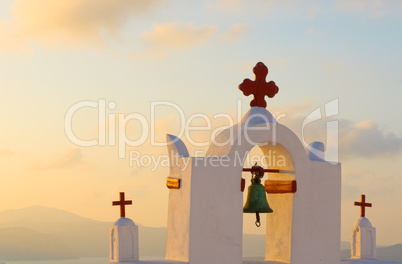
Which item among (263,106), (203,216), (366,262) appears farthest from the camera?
(366,262)

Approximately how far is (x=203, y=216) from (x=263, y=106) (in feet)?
8.16

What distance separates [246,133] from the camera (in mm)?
14445

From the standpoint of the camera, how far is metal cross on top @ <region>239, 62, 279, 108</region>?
15.0 meters

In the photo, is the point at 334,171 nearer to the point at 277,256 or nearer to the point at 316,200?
the point at 316,200

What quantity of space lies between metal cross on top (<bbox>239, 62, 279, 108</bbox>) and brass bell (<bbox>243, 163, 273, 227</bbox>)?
1250mm

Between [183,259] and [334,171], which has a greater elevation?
[334,171]

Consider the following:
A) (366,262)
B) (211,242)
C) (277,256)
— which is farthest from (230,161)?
(366,262)

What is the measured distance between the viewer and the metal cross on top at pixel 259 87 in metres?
15.0

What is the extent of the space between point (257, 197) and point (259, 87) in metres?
2.07

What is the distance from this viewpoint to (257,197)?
1502cm

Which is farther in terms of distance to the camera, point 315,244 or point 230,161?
point 315,244

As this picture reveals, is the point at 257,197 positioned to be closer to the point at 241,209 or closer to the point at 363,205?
the point at 241,209

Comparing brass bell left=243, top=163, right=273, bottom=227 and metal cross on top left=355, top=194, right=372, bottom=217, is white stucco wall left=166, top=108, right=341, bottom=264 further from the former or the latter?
metal cross on top left=355, top=194, right=372, bottom=217

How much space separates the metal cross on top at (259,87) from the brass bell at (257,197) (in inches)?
49.2
